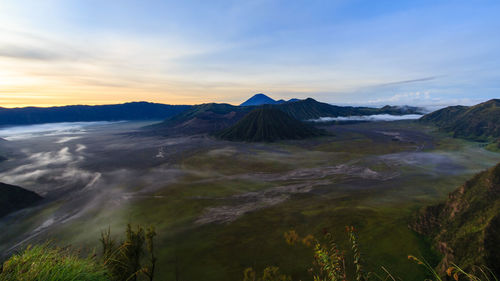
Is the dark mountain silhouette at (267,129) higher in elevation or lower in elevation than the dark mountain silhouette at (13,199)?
higher

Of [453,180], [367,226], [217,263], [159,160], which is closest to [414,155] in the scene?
[453,180]

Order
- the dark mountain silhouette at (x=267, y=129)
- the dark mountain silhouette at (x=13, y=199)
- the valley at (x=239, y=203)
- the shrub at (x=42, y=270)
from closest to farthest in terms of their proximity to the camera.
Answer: the shrub at (x=42, y=270) < the valley at (x=239, y=203) < the dark mountain silhouette at (x=13, y=199) < the dark mountain silhouette at (x=267, y=129)

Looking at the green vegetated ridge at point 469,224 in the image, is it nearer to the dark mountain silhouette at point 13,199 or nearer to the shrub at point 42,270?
the shrub at point 42,270

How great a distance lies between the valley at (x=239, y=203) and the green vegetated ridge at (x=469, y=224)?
229 cm

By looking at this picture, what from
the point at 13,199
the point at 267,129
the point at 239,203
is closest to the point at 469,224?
the point at 239,203

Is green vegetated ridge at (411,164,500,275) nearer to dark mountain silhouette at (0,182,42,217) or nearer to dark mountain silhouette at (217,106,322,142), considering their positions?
dark mountain silhouette at (0,182,42,217)

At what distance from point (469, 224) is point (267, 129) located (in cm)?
12230

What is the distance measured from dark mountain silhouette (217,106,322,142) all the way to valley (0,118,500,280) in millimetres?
52665

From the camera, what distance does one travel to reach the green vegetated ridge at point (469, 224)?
19031mm

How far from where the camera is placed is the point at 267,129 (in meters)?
144

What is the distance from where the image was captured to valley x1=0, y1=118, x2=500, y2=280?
88.9 ft

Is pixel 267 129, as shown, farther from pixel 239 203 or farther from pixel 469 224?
pixel 469 224

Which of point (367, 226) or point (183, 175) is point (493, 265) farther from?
point (183, 175)

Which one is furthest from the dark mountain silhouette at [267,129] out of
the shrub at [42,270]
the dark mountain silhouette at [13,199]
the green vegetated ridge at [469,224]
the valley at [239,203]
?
the shrub at [42,270]
